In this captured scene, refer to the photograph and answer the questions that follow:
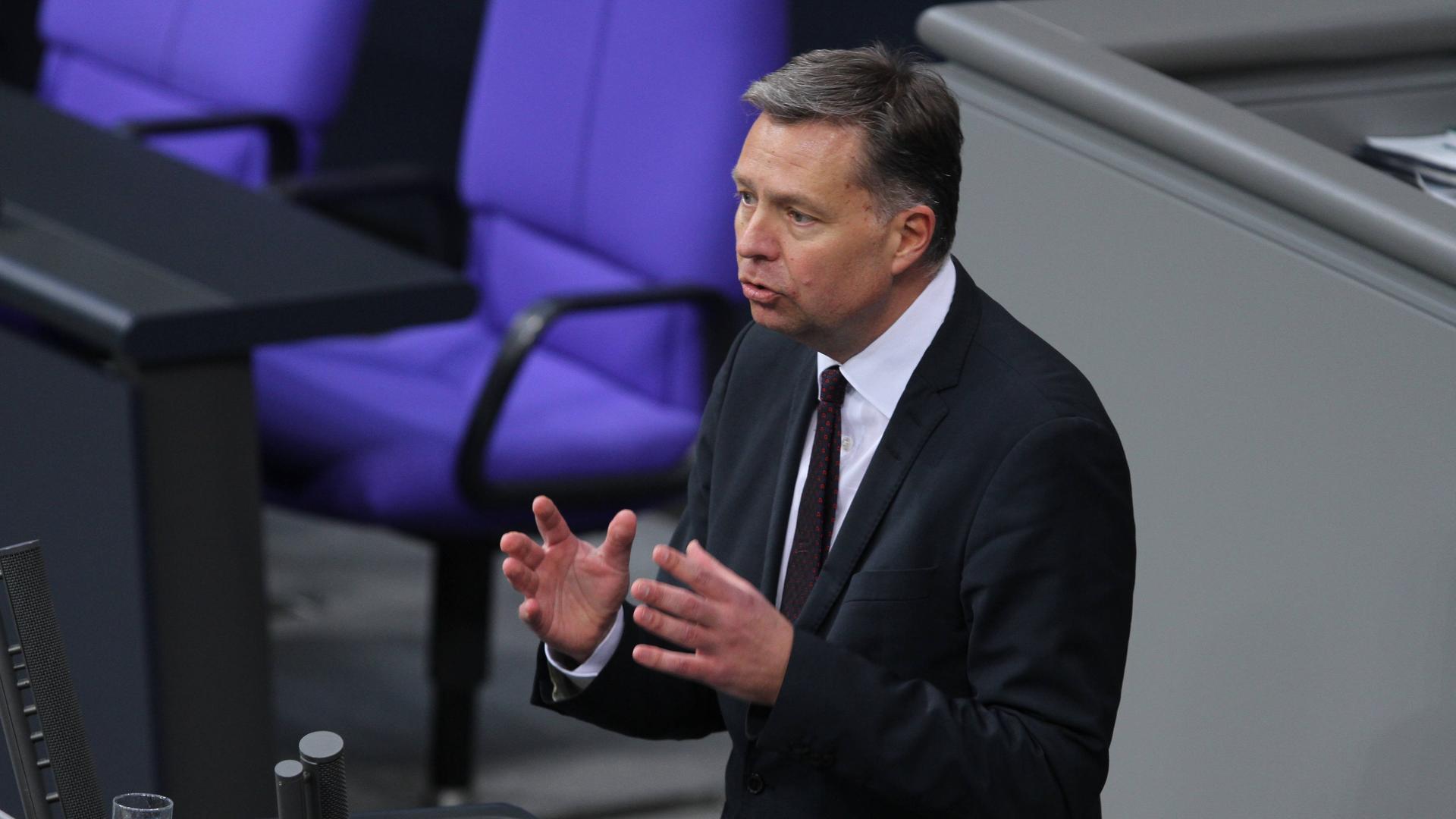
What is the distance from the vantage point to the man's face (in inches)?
46.9

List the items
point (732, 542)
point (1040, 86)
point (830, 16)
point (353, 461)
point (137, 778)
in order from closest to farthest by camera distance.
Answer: point (732, 542)
point (1040, 86)
point (137, 778)
point (353, 461)
point (830, 16)

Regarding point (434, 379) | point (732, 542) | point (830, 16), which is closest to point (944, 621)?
point (732, 542)

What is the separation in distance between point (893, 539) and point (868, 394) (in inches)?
3.7

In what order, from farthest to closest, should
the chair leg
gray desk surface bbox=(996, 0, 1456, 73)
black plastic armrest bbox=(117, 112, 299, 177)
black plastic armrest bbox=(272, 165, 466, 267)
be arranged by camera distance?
black plastic armrest bbox=(117, 112, 299, 177)
black plastic armrest bbox=(272, 165, 466, 267)
the chair leg
gray desk surface bbox=(996, 0, 1456, 73)

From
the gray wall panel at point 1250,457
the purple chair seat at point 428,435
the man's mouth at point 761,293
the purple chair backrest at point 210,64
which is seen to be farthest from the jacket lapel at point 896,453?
the purple chair backrest at point 210,64

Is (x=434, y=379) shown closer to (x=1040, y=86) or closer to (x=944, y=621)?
(x=1040, y=86)

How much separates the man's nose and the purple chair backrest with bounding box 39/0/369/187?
2435mm

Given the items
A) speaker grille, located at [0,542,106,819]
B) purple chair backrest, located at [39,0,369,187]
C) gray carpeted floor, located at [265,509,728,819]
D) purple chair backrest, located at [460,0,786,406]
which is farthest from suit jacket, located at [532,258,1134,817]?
purple chair backrest, located at [39,0,369,187]

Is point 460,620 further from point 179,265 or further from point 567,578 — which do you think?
point 567,578

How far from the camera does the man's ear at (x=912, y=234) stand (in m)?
1.22

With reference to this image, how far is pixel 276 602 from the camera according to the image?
3869 millimetres

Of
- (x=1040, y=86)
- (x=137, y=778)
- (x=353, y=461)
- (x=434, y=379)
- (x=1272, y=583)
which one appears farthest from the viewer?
(x=434, y=379)

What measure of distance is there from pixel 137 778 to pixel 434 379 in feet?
3.02

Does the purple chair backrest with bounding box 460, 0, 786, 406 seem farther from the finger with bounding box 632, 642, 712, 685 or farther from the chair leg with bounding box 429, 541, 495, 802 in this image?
the finger with bounding box 632, 642, 712, 685
